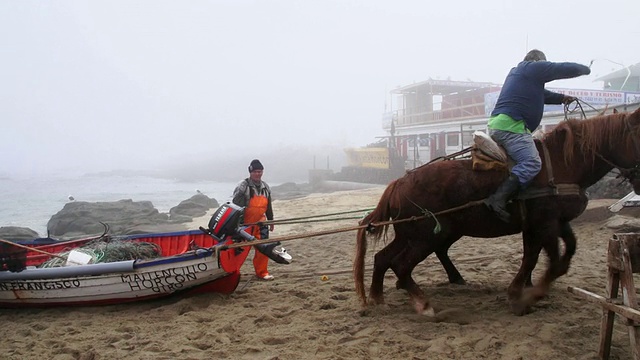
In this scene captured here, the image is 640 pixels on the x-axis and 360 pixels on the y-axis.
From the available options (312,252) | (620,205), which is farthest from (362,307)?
(620,205)

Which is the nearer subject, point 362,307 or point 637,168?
point 637,168

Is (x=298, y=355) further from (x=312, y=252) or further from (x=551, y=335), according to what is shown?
(x=312, y=252)

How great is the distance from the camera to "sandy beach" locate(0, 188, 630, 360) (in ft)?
11.9

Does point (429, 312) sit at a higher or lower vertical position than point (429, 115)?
lower

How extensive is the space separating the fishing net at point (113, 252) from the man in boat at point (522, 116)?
4.44 metres

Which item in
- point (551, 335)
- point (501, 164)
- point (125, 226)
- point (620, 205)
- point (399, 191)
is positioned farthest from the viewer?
point (125, 226)

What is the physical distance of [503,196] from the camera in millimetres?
4109

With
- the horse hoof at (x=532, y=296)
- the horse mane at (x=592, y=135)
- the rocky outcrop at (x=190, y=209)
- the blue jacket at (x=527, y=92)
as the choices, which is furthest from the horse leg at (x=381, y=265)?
the rocky outcrop at (x=190, y=209)

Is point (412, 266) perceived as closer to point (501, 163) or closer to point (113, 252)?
point (501, 163)

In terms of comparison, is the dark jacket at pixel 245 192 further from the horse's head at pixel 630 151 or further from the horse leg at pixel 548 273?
the horse's head at pixel 630 151

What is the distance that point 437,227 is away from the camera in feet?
14.2

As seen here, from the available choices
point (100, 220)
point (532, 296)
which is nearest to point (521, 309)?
point (532, 296)

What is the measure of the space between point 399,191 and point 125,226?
14256 millimetres

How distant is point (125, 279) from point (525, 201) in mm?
4366
